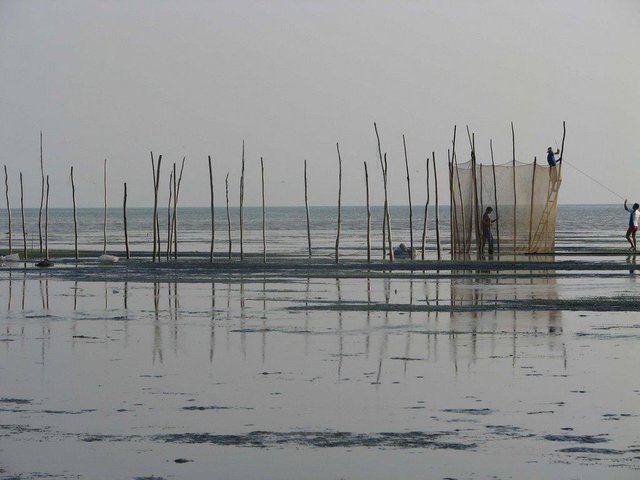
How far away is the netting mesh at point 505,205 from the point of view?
23.7 metres

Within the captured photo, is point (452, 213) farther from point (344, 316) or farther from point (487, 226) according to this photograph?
point (344, 316)

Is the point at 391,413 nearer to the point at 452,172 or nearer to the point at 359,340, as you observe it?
the point at 359,340

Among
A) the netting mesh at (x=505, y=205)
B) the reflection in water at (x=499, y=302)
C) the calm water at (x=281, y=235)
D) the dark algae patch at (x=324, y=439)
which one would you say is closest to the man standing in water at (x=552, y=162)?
the netting mesh at (x=505, y=205)

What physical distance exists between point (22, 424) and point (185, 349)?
3.33 meters

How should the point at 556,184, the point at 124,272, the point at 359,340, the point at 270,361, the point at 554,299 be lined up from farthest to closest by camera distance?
the point at 556,184, the point at 124,272, the point at 554,299, the point at 359,340, the point at 270,361

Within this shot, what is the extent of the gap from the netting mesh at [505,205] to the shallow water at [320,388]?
8.12 metres

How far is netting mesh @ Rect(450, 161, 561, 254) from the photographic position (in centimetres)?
2372

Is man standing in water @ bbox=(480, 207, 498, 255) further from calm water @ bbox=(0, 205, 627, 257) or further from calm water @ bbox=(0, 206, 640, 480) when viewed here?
calm water @ bbox=(0, 206, 640, 480)

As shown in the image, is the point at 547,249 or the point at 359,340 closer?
the point at 359,340

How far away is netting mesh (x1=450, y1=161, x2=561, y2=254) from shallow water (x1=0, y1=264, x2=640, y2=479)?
8116mm

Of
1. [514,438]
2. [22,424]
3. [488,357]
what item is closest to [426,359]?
[488,357]

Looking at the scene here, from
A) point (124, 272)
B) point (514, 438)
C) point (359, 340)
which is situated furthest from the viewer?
point (124, 272)

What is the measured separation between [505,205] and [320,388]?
16.2m

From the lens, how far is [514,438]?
7.16m
